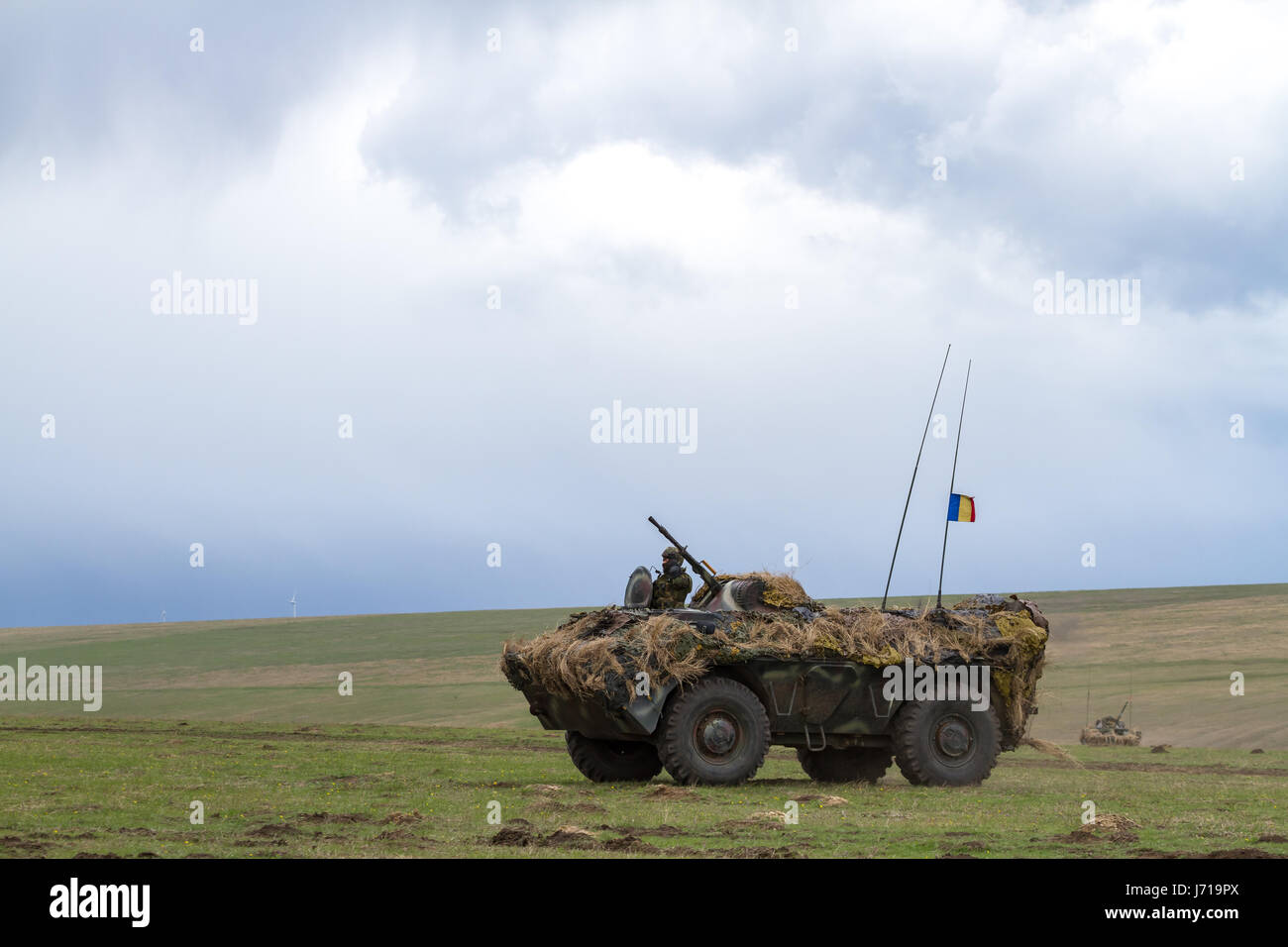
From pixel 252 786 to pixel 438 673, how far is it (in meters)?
38.2

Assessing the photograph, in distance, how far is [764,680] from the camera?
18.0 meters

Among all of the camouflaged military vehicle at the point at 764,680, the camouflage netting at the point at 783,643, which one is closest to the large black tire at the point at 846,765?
the camouflaged military vehicle at the point at 764,680

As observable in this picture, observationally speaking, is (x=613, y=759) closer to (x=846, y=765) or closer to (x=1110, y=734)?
(x=846, y=765)

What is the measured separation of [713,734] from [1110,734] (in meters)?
18.5

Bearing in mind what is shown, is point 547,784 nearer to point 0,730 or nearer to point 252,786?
point 252,786

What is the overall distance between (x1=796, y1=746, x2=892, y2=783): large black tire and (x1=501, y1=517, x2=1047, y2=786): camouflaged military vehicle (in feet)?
1.30

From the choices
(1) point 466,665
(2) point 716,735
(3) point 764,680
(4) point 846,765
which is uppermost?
(3) point 764,680

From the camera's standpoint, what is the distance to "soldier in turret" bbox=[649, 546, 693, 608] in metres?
19.5

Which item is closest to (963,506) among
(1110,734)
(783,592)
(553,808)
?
(783,592)
